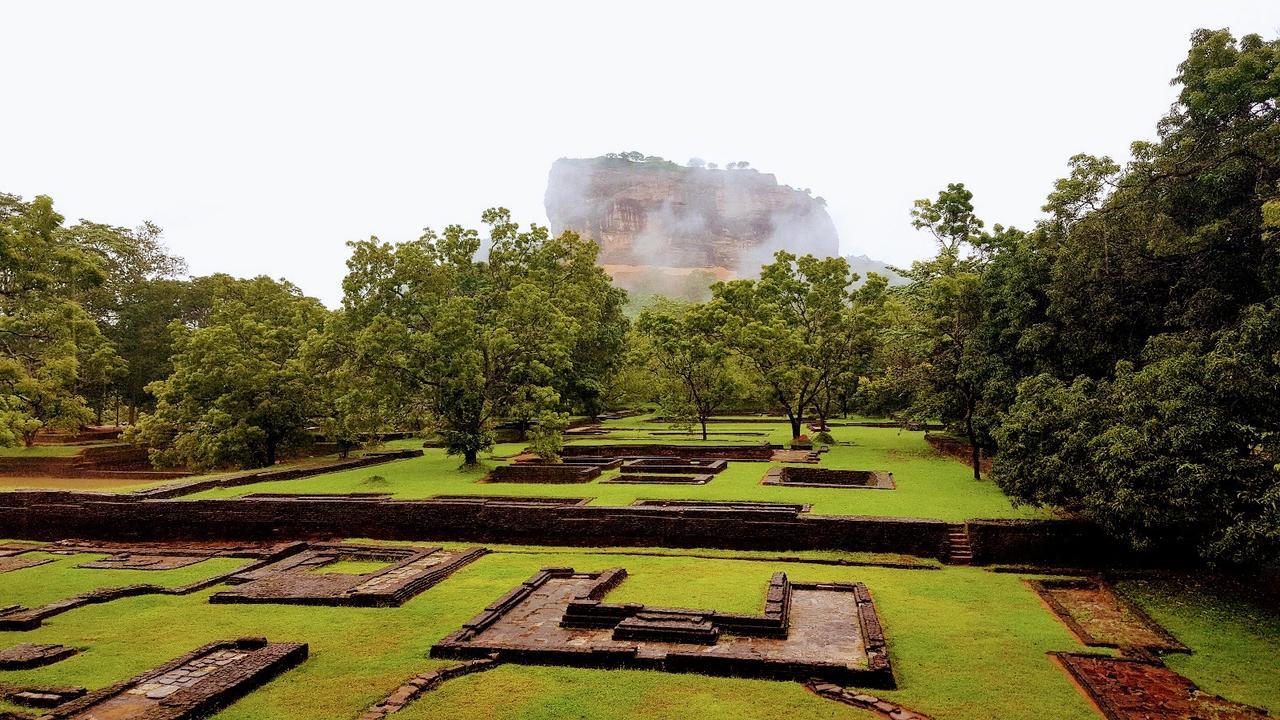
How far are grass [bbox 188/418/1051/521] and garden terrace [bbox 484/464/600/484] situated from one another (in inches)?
16.0

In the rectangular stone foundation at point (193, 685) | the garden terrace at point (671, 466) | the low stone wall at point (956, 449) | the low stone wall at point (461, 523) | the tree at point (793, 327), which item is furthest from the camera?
the tree at point (793, 327)

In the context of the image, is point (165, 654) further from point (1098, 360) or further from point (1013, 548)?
point (1098, 360)

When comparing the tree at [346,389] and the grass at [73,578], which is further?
the tree at [346,389]

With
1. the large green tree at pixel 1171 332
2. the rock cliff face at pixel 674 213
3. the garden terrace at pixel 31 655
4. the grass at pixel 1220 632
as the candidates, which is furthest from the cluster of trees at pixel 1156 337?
the rock cliff face at pixel 674 213

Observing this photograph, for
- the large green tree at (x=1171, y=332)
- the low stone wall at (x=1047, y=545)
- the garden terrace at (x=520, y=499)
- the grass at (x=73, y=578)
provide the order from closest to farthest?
the large green tree at (x=1171, y=332) → the grass at (x=73, y=578) → the low stone wall at (x=1047, y=545) → the garden terrace at (x=520, y=499)

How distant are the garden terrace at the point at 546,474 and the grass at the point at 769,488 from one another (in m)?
0.41

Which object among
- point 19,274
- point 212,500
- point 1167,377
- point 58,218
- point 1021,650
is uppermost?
point 58,218

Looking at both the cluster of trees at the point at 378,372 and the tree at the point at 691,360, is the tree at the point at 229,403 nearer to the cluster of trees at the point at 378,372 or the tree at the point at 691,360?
the cluster of trees at the point at 378,372

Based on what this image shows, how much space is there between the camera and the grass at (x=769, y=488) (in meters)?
13.9

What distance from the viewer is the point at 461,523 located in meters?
13.8

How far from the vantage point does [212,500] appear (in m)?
14.6

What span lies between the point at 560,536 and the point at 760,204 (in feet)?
412

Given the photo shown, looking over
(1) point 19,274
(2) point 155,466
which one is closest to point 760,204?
(2) point 155,466

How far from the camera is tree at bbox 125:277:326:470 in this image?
826 inches
